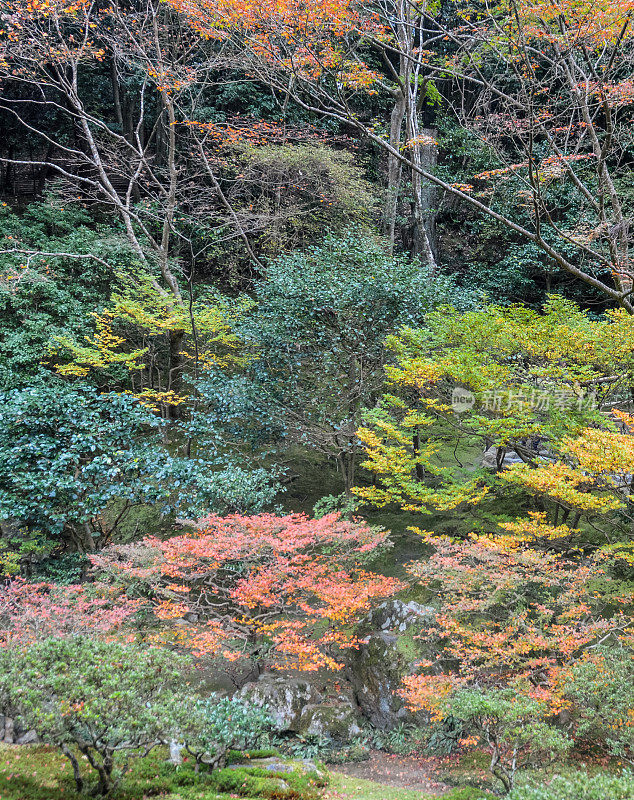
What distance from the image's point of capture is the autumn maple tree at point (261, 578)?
7062 mm

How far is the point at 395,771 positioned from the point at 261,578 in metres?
3.20

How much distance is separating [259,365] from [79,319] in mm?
5165

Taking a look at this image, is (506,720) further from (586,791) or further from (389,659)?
(389,659)

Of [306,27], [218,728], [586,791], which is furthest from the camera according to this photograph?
[306,27]

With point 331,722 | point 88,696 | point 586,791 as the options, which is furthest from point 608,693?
point 88,696

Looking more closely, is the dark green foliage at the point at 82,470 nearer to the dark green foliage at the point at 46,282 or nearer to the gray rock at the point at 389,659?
the dark green foliage at the point at 46,282

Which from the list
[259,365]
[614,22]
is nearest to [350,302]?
[259,365]

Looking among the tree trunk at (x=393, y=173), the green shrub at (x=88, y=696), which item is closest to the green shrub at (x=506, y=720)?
the green shrub at (x=88, y=696)

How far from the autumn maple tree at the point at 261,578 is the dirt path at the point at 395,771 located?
146 cm

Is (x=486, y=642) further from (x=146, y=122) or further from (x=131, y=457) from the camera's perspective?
(x=146, y=122)

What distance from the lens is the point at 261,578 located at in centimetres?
718

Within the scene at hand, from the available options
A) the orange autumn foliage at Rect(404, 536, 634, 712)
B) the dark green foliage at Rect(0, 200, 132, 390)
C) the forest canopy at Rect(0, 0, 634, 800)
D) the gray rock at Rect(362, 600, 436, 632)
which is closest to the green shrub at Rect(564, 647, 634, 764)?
the forest canopy at Rect(0, 0, 634, 800)

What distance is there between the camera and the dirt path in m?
6.67

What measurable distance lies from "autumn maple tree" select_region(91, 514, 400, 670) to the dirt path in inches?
57.4
